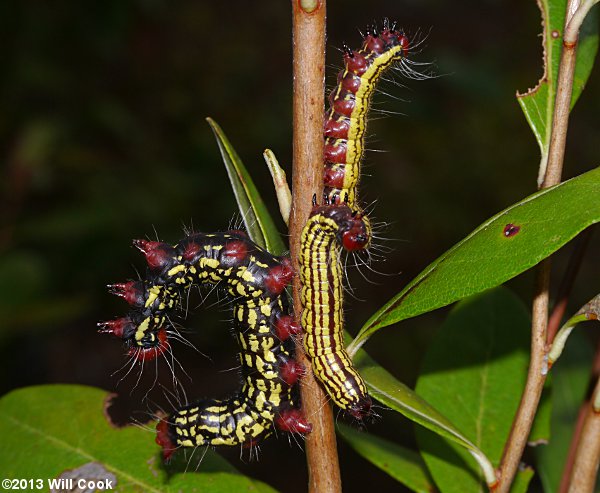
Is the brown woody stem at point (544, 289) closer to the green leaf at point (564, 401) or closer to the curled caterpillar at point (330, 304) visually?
the curled caterpillar at point (330, 304)

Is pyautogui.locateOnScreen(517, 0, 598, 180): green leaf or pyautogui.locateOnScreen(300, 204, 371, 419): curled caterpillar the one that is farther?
pyautogui.locateOnScreen(517, 0, 598, 180): green leaf

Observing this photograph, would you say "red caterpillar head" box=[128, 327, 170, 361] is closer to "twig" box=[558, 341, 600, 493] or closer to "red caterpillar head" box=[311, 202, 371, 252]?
"red caterpillar head" box=[311, 202, 371, 252]

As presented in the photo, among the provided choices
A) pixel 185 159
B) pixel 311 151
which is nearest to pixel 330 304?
pixel 311 151

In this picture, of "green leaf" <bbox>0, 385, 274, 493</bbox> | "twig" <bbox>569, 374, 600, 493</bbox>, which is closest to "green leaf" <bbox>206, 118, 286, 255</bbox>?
"green leaf" <bbox>0, 385, 274, 493</bbox>

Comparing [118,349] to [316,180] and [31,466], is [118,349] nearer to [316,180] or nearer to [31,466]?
[31,466]

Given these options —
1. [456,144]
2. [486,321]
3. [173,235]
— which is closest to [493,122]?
[456,144]

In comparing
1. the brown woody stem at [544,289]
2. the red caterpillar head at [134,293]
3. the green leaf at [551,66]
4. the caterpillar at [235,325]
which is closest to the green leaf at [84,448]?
the caterpillar at [235,325]
